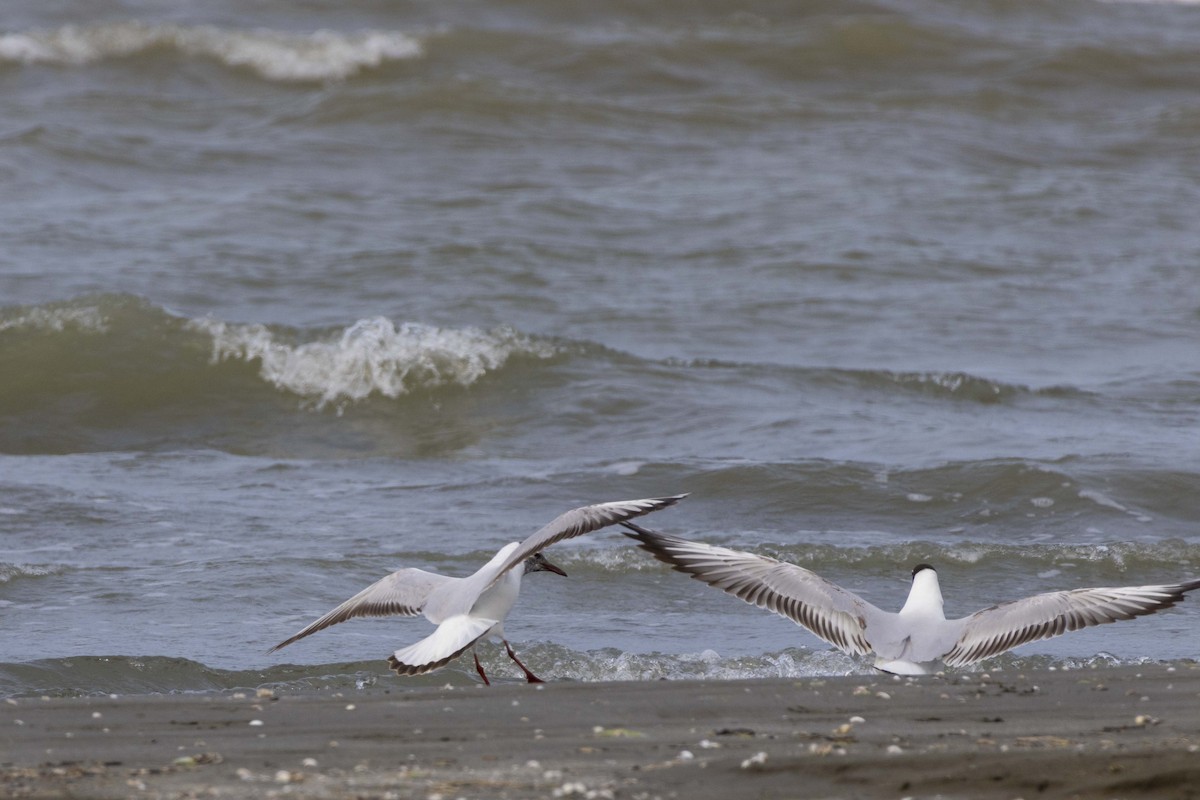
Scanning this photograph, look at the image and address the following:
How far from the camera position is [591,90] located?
64.5 feet

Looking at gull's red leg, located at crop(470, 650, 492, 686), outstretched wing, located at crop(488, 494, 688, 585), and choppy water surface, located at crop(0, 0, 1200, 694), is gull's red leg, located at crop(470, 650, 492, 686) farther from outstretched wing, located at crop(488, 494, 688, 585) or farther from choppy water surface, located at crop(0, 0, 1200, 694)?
outstretched wing, located at crop(488, 494, 688, 585)

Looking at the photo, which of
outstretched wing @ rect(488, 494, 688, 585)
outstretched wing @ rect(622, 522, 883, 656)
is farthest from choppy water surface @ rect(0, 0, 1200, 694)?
outstretched wing @ rect(488, 494, 688, 585)

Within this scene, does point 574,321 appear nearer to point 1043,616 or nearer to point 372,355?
point 372,355

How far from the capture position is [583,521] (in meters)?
5.34

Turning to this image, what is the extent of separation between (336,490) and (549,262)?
5387 mm

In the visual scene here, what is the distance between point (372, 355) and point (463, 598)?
19.4ft

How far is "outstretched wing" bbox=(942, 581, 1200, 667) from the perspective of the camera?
525 cm

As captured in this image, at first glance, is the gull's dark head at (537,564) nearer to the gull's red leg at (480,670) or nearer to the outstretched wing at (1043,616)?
the gull's red leg at (480,670)

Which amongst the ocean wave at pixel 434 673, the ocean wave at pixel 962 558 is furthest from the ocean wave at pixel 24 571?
the ocean wave at pixel 962 558

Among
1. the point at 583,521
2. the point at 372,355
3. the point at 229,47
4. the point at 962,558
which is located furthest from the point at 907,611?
the point at 229,47

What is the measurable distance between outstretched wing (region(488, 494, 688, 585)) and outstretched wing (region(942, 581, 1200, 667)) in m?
1.02

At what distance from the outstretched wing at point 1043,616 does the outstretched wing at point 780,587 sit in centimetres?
32

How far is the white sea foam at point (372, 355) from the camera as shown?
36.7 feet

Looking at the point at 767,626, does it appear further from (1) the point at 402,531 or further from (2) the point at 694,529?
(1) the point at 402,531
